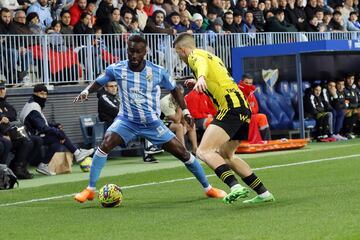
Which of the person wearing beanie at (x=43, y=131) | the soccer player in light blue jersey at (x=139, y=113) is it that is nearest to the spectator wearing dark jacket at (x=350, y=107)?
the person wearing beanie at (x=43, y=131)

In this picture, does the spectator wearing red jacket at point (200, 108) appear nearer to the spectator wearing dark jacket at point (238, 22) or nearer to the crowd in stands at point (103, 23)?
the crowd in stands at point (103, 23)

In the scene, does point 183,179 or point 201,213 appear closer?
point 201,213

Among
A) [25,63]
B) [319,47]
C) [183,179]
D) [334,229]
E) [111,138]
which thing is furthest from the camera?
[319,47]

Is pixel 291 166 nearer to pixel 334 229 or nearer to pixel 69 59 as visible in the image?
pixel 69 59

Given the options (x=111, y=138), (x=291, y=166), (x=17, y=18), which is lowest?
(x=291, y=166)

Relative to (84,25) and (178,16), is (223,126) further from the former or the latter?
(178,16)

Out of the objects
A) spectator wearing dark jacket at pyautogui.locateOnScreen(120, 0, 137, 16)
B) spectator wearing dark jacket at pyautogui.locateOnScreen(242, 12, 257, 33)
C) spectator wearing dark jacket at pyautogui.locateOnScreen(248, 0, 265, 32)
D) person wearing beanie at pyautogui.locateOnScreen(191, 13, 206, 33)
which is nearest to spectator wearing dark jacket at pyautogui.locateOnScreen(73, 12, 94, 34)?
spectator wearing dark jacket at pyautogui.locateOnScreen(120, 0, 137, 16)

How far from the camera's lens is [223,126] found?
12.6 metres

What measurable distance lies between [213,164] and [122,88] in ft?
6.89

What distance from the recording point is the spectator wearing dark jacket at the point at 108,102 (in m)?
22.9

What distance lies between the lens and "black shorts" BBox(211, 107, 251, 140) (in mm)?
12656

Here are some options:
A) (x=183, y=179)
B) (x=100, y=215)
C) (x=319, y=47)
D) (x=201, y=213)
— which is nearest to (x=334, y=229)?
(x=201, y=213)

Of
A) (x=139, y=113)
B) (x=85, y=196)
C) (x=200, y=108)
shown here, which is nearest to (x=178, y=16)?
(x=200, y=108)

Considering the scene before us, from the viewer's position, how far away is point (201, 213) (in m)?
12.0
